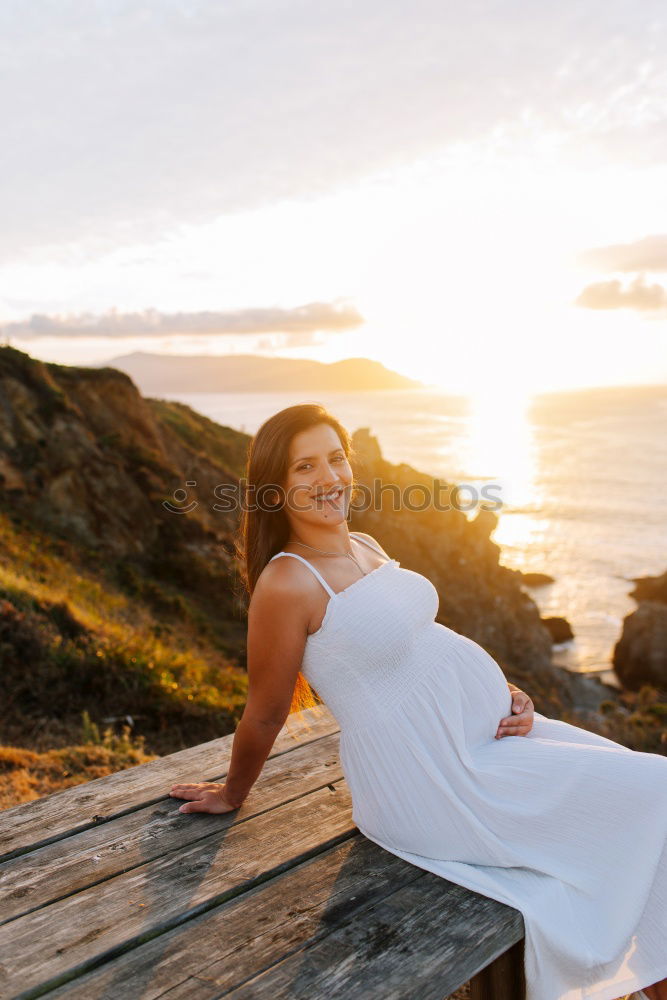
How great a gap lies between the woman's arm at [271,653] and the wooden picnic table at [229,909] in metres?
0.36

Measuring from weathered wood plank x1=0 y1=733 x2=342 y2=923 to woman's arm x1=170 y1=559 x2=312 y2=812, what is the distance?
30 cm

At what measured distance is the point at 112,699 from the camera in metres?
6.51

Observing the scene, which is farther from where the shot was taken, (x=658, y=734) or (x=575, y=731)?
(x=658, y=734)

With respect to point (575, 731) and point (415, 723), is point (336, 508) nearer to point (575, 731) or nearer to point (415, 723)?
point (415, 723)

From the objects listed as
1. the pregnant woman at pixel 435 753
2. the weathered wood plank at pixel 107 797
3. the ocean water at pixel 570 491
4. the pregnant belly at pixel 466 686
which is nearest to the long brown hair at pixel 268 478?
the pregnant woman at pixel 435 753

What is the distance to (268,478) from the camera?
9.37ft

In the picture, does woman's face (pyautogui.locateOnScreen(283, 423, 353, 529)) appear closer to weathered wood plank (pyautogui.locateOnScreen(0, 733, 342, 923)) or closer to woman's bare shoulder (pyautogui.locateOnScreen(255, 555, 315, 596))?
woman's bare shoulder (pyautogui.locateOnScreen(255, 555, 315, 596))

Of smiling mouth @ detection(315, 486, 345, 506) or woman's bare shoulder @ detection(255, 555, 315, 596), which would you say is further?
smiling mouth @ detection(315, 486, 345, 506)

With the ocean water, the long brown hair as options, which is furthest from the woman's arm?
the ocean water

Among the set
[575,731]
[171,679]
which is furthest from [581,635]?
[575,731]

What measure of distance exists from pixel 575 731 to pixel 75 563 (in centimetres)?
1264

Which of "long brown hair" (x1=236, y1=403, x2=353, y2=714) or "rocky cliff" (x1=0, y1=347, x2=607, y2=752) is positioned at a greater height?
"long brown hair" (x1=236, y1=403, x2=353, y2=714)

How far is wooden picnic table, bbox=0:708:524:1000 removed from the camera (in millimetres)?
1994

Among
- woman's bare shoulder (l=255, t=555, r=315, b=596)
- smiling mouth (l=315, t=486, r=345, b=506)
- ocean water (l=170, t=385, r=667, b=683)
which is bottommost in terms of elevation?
ocean water (l=170, t=385, r=667, b=683)
